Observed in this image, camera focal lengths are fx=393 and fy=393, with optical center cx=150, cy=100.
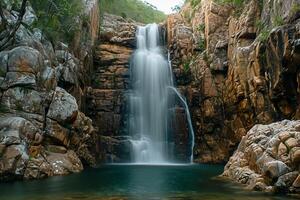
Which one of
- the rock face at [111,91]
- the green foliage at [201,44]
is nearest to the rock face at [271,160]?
the rock face at [111,91]

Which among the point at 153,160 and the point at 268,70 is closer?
the point at 268,70

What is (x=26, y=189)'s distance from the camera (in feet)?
53.7

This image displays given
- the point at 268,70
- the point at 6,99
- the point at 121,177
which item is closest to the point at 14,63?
the point at 6,99

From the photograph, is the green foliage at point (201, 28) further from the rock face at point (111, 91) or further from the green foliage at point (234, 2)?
→ the rock face at point (111, 91)

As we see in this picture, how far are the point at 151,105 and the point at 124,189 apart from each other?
754 inches

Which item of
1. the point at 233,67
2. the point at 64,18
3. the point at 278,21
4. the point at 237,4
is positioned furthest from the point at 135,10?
the point at 278,21

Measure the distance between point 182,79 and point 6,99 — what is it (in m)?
19.4

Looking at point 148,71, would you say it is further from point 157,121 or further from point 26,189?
point 26,189

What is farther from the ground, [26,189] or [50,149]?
[50,149]

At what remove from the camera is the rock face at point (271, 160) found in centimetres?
1537

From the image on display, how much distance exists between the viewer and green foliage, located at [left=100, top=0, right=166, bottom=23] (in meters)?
53.1

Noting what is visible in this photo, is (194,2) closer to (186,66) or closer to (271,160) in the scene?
(186,66)

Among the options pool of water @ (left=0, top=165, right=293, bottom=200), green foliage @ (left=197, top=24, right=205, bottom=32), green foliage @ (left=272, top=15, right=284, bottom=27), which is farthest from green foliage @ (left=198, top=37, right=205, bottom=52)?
pool of water @ (left=0, top=165, right=293, bottom=200)

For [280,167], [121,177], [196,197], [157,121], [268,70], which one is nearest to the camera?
[196,197]
